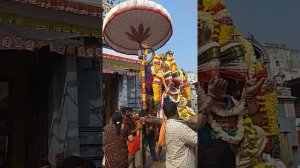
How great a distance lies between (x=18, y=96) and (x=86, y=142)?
1.77 metres

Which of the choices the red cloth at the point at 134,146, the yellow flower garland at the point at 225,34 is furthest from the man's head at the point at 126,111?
the yellow flower garland at the point at 225,34

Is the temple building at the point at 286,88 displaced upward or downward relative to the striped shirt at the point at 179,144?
upward

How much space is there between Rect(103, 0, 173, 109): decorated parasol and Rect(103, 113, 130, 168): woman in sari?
164 mm

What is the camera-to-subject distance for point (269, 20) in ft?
4.49

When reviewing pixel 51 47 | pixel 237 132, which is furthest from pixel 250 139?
pixel 51 47

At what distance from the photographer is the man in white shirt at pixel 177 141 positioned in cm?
145

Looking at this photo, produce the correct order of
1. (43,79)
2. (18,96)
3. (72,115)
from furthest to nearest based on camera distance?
(18,96)
(43,79)
(72,115)

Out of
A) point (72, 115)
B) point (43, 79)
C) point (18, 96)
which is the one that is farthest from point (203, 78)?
point (18, 96)

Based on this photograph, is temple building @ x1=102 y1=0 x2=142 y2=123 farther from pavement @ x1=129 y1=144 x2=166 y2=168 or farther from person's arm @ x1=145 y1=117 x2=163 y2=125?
pavement @ x1=129 y1=144 x2=166 y2=168

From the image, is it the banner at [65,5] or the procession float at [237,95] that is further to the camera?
the banner at [65,5]

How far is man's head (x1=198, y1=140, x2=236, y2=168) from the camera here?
3.47 feet

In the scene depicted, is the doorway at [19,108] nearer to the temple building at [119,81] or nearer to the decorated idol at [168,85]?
the temple building at [119,81]

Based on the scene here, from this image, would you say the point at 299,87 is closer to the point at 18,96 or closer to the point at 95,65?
the point at 95,65

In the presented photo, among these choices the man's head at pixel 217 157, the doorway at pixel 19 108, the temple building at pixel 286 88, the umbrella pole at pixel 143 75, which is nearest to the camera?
the man's head at pixel 217 157
